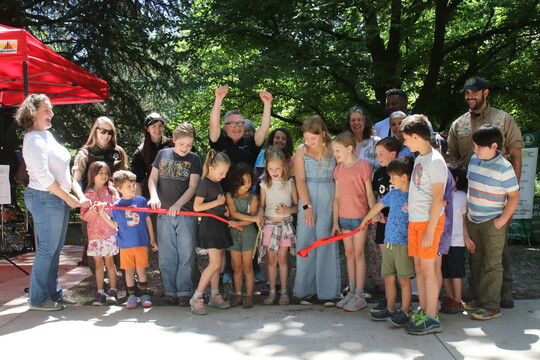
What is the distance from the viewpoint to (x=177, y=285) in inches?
186

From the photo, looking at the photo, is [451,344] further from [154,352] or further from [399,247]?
[154,352]

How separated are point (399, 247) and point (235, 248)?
153cm

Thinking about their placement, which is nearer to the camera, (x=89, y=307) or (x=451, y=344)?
(x=451, y=344)

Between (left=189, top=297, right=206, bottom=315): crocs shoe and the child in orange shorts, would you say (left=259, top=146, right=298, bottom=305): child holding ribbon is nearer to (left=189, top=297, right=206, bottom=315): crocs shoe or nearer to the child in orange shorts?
(left=189, top=297, right=206, bottom=315): crocs shoe

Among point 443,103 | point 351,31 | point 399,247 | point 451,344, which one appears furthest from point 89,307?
point 443,103

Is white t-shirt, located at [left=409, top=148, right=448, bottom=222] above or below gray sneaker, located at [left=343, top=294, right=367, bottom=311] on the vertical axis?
above

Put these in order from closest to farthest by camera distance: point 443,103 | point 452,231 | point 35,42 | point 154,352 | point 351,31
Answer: point 154,352
point 452,231
point 35,42
point 351,31
point 443,103

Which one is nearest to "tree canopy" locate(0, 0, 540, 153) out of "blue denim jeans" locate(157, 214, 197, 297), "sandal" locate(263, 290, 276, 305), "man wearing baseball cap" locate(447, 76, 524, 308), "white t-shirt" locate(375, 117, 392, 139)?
"white t-shirt" locate(375, 117, 392, 139)

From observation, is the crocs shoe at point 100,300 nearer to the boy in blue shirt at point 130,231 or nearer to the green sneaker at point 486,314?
the boy in blue shirt at point 130,231

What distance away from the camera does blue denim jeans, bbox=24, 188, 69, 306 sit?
4.36 metres

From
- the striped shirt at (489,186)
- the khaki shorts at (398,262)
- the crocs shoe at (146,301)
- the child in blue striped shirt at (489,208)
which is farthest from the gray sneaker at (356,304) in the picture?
the crocs shoe at (146,301)

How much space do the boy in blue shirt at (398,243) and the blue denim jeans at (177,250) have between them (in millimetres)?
1810

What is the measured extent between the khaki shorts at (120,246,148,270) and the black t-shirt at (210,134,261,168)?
4.11 ft

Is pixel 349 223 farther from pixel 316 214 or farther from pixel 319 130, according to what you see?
pixel 319 130
